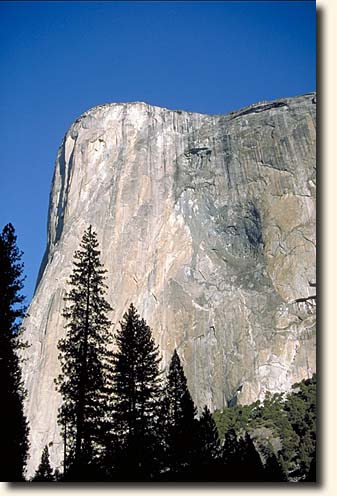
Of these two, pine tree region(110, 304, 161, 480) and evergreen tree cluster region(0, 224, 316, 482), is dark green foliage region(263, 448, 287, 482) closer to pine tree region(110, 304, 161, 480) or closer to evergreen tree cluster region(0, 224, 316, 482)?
evergreen tree cluster region(0, 224, 316, 482)

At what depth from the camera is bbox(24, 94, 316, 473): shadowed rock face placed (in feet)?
215

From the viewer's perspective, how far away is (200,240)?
74.7 meters

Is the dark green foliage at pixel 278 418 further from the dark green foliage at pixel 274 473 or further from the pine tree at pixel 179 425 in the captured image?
the dark green foliage at pixel 274 473

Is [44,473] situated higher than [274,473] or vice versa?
[274,473]

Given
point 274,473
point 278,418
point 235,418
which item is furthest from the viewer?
point 235,418

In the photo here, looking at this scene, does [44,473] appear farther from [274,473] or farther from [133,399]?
[274,473]

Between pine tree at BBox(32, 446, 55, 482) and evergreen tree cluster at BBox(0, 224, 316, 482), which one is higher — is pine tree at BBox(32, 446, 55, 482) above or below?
below

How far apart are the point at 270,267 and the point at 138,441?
5255cm

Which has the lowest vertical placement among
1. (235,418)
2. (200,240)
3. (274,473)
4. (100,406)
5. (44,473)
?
(44,473)

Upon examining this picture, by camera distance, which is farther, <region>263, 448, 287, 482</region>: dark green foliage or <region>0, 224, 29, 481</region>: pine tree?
<region>0, 224, 29, 481</region>: pine tree

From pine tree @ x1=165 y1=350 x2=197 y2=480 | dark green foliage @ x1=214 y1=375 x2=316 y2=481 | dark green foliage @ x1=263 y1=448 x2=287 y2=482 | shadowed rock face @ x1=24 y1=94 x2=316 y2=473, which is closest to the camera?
dark green foliage @ x1=263 y1=448 x2=287 y2=482

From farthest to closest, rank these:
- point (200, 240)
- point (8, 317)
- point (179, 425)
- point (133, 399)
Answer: point (200, 240) → point (179, 425) → point (133, 399) → point (8, 317)

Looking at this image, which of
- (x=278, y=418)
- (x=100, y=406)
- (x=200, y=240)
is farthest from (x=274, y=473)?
(x=200, y=240)

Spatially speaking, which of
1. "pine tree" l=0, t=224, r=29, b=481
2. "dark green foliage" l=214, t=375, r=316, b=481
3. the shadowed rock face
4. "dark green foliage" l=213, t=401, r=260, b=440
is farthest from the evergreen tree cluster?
the shadowed rock face
